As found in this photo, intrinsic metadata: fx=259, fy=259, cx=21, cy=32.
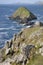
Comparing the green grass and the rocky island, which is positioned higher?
the rocky island

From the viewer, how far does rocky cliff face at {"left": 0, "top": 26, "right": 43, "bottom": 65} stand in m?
Result: 33.1

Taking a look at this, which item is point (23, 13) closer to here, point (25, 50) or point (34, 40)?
point (34, 40)

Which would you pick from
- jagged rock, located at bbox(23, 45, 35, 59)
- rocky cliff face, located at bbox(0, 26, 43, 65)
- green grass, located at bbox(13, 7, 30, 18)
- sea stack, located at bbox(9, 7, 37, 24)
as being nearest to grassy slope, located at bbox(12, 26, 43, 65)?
rocky cliff face, located at bbox(0, 26, 43, 65)

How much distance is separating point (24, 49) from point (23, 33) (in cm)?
896

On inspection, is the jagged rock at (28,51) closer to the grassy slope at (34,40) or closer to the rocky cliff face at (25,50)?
the rocky cliff face at (25,50)

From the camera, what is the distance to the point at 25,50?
1341 inches

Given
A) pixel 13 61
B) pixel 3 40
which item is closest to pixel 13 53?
pixel 13 61

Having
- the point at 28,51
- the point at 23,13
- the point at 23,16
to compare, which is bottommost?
the point at 23,16

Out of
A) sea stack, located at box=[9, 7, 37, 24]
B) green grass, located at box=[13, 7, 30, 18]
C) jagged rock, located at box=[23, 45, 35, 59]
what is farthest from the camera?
green grass, located at box=[13, 7, 30, 18]

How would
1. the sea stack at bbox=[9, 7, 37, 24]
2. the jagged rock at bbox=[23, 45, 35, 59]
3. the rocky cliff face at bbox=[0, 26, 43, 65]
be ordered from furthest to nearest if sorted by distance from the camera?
the sea stack at bbox=[9, 7, 37, 24] → the jagged rock at bbox=[23, 45, 35, 59] → the rocky cliff face at bbox=[0, 26, 43, 65]

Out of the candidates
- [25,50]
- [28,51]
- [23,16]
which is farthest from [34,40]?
[23,16]

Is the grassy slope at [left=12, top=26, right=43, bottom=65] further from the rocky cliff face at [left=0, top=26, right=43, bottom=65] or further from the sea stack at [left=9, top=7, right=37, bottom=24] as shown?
the sea stack at [left=9, top=7, right=37, bottom=24]

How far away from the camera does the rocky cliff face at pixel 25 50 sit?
33.1 m

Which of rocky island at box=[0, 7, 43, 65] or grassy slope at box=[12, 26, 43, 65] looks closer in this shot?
grassy slope at box=[12, 26, 43, 65]
